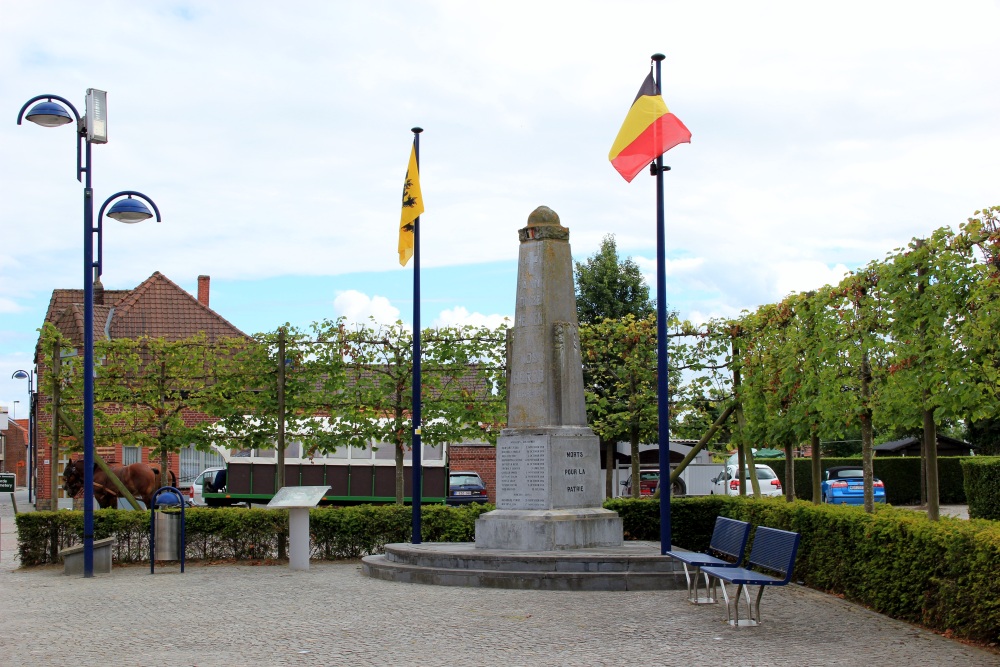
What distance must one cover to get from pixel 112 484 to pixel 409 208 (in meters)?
9.29

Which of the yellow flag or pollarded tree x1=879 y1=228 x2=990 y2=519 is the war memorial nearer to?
the yellow flag

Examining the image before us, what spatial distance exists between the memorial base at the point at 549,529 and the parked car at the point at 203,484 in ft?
50.3

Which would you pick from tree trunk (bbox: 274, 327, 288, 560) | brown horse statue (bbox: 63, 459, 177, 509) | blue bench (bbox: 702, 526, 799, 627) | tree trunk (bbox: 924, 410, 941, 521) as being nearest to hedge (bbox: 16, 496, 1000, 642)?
tree trunk (bbox: 924, 410, 941, 521)

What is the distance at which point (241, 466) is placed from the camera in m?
26.4

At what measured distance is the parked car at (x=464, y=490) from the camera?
91.6ft

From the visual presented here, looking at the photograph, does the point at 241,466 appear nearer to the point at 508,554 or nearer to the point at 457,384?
the point at 457,384

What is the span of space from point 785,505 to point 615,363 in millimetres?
6055

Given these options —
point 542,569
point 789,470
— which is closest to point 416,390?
point 542,569

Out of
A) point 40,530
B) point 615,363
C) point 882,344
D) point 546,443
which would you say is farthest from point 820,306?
point 40,530

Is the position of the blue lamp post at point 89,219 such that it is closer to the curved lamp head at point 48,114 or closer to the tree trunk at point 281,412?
the curved lamp head at point 48,114

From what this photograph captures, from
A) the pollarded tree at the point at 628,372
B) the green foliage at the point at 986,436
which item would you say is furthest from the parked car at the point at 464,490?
the green foliage at the point at 986,436

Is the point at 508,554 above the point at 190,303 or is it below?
below

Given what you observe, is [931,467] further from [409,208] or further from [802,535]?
[409,208]

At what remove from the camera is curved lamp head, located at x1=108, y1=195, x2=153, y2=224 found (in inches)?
558
